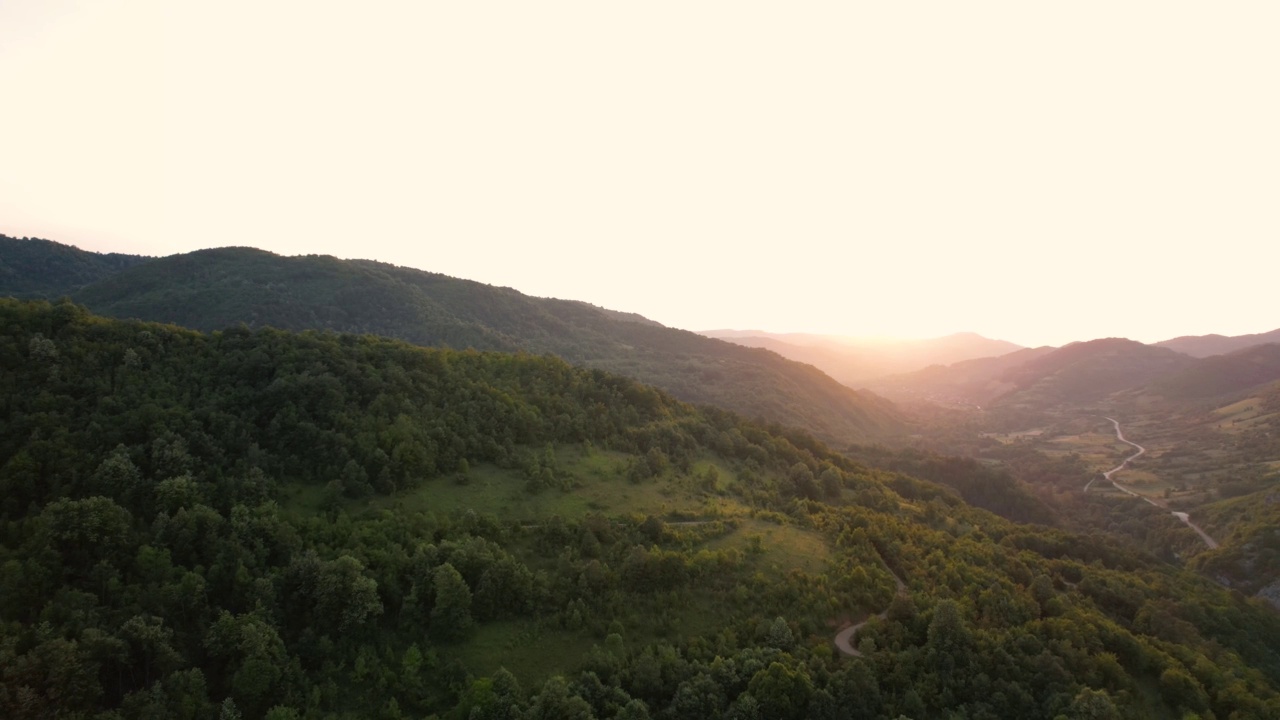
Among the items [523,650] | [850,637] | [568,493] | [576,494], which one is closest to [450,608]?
[523,650]

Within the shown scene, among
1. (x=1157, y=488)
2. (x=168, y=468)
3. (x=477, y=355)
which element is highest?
(x=477, y=355)

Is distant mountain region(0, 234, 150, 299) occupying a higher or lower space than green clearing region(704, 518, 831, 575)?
higher

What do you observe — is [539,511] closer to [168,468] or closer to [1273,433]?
[168,468]

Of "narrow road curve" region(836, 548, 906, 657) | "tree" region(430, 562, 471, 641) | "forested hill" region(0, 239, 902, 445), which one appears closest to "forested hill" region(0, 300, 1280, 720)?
"tree" region(430, 562, 471, 641)

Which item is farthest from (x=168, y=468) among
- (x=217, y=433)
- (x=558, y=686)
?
(x=558, y=686)

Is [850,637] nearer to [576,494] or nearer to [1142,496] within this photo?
[576,494]

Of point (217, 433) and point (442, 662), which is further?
point (217, 433)

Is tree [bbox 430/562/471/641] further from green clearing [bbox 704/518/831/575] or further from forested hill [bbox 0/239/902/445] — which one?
forested hill [bbox 0/239/902/445]

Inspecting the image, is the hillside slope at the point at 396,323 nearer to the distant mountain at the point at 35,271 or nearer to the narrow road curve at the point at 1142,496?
the distant mountain at the point at 35,271
